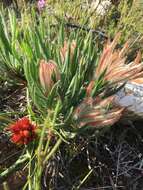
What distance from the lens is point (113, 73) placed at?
2.26 metres

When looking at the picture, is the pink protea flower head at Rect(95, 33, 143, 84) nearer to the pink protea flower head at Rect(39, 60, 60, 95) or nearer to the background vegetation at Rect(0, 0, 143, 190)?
the background vegetation at Rect(0, 0, 143, 190)

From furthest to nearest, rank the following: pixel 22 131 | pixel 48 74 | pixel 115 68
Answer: pixel 115 68, pixel 48 74, pixel 22 131

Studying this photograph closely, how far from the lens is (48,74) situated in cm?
214

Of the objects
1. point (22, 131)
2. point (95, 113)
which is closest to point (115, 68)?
point (95, 113)

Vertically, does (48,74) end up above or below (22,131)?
above

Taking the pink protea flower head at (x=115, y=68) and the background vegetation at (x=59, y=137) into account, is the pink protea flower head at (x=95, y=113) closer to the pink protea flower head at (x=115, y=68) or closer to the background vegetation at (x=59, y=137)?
the background vegetation at (x=59, y=137)

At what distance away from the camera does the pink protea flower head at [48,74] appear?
2.08 metres

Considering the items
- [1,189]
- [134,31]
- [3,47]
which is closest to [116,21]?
[134,31]

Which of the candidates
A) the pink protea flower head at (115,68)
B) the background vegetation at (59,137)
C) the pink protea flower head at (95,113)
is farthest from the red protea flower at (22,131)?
the pink protea flower head at (115,68)

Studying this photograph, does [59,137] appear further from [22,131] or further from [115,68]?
[115,68]

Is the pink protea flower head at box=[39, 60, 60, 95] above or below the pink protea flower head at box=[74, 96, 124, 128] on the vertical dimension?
above

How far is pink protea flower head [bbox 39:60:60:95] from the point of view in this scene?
2.08 meters

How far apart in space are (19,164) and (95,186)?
0.40 metres

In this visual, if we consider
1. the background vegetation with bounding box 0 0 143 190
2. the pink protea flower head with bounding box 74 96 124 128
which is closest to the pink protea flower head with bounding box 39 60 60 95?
the background vegetation with bounding box 0 0 143 190
